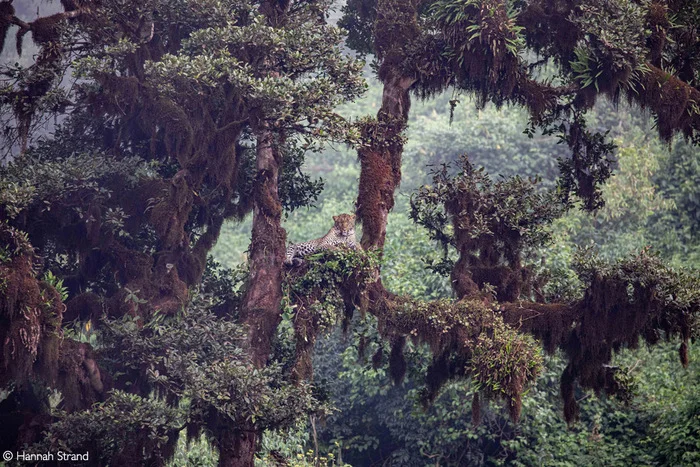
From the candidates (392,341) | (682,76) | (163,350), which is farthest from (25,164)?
(682,76)

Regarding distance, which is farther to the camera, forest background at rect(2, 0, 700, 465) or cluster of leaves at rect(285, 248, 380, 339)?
forest background at rect(2, 0, 700, 465)

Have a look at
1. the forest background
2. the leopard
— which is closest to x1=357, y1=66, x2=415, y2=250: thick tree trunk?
the leopard

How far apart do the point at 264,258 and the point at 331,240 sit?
3.01ft

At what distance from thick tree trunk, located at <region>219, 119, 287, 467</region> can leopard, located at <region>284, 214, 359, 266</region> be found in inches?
6.1

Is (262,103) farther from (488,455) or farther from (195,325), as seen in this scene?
(488,455)

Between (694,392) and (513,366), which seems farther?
(694,392)

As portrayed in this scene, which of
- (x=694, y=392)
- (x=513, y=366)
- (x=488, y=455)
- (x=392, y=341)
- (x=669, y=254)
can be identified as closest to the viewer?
(x=513, y=366)

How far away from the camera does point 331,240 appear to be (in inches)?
385

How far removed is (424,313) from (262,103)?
124 inches

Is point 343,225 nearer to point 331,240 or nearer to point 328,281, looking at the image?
point 331,240

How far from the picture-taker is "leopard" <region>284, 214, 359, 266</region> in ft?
32.2

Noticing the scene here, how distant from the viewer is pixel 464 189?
9.58 m

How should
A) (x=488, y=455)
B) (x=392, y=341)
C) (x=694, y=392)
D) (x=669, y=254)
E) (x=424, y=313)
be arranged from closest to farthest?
(x=424, y=313) → (x=392, y=341) → (x=694, y=392) → (x=488, y=455) → (x=669, y=254)

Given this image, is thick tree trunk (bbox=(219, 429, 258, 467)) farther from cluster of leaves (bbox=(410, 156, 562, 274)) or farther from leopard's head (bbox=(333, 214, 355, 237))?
cluster of leaves (bbox=(410, 156, 562, 274))
